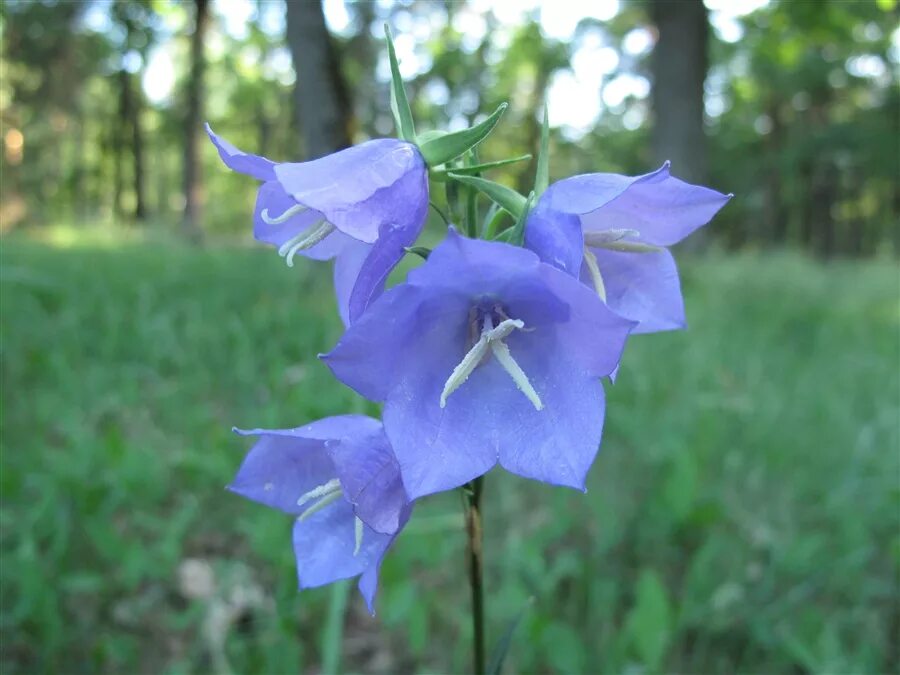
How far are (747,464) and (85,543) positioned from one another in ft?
6.82

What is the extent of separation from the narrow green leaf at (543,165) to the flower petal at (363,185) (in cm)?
14

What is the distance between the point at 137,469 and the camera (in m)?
2.21

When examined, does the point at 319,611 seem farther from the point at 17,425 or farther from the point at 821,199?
the point at 821,199

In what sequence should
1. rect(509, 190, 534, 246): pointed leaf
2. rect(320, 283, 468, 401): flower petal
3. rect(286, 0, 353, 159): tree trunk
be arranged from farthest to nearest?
1. rect(286, 0, 353, 159): tree trunk
2. rect(509, 190, 534, 246): pointed leaf
3. rect(320, 283, 468, 401): flower petal

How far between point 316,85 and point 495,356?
16.2ft

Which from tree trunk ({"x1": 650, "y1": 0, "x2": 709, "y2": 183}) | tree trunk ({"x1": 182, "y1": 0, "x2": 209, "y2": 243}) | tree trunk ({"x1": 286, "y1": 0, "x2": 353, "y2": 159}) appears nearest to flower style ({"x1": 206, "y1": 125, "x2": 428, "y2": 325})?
tree trunk ({"x1": 286, "y1": 0, "x2": 353, "y2": 159})

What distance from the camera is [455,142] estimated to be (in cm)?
102

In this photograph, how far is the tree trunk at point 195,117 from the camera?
15148 mm

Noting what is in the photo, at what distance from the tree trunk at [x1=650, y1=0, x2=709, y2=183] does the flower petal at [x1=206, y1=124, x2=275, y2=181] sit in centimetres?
804

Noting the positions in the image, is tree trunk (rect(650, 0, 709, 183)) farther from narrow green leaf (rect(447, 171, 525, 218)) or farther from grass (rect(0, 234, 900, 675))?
narrow green leaf (rect(447, 171, 525, 218))

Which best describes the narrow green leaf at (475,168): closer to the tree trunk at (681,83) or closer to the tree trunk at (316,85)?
the tree trunk at (316,85)

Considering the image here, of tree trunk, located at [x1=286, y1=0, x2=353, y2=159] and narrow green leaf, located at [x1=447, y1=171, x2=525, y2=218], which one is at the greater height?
narrow green leaf, located at [x1=447, y1=171, x2=525, y2=218]

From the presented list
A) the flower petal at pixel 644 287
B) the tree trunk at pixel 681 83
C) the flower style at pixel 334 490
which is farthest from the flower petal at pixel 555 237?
the tree trunk at pixel 681 83

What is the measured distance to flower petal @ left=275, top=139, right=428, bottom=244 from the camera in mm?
952
